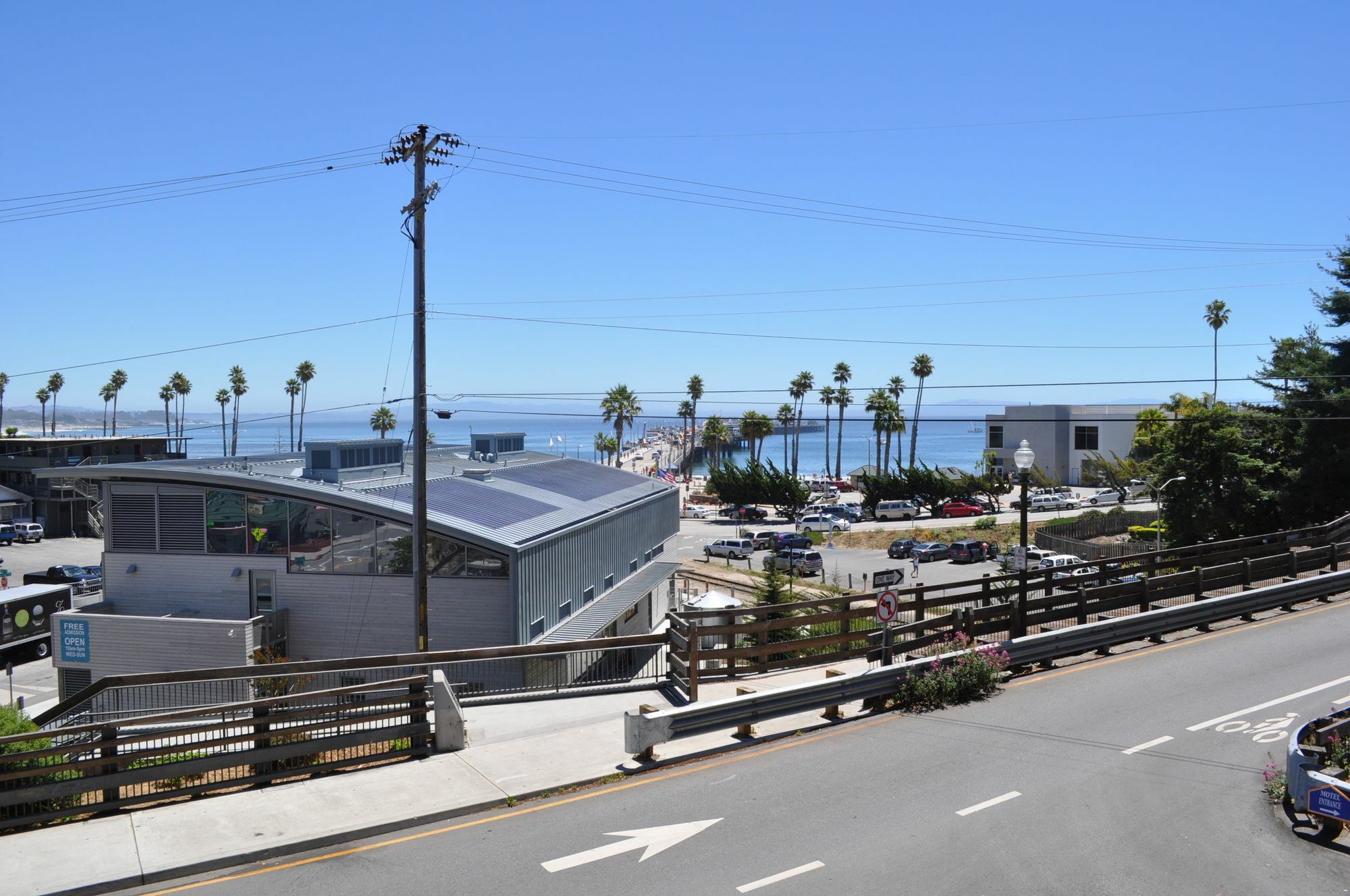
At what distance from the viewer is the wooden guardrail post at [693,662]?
12688 millimetres

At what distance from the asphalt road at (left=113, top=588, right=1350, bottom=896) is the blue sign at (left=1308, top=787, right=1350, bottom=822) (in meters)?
0.31

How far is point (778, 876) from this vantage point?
784 centimetres

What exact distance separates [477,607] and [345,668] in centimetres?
1116

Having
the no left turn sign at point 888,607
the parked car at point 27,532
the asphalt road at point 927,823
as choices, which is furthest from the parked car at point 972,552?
the parked car at point 27,532

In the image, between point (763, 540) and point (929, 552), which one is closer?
point (929, 552)

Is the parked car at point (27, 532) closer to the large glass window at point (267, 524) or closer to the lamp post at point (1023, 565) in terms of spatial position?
the large glass window at point (267, 524)

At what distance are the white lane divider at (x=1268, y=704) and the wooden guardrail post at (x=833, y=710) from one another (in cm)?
436

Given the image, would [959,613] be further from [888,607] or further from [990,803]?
[990,803]

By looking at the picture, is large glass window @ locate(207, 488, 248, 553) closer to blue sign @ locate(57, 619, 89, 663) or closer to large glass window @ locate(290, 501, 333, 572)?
large glass window @ locate(290, 501, 333, 572)

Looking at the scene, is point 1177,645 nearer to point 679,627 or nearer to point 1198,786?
point 1198,786

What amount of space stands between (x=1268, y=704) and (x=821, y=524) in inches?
2588

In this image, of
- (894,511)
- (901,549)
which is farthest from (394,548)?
(894,511)

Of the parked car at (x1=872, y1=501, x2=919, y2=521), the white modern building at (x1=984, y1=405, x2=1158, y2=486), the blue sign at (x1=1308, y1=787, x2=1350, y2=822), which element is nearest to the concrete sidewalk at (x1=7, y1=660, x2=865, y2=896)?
the blue sign at (x1=1308, y1=787, x2=1350, y2=822)

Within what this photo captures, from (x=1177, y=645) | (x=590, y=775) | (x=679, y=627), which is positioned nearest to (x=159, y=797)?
(x=590, y=775)
